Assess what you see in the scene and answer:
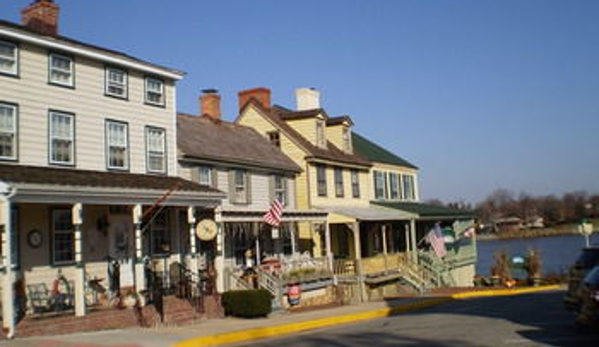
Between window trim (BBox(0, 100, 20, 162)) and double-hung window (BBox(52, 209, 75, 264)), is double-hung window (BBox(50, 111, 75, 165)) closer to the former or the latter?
window trim (BBox(0, 100, 20, 162))

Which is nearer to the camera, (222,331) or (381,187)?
(222,331)

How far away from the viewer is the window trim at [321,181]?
32769 millimetres

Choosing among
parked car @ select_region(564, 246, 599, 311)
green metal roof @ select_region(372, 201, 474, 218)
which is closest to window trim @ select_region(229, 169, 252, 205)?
green metal roof @ select_region(372, 201, 474, 218)

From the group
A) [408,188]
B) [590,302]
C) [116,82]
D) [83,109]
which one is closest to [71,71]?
[83,109]

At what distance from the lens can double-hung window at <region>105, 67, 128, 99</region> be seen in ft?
70.5

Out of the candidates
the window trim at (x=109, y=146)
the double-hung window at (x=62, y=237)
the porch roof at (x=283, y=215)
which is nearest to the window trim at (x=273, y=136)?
the porch roof at (x=283, y=215)

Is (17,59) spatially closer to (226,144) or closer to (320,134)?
(226,144)

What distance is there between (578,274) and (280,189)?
1663 centimetres

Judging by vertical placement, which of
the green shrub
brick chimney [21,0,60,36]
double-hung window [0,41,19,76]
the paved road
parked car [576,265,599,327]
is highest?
brick chimney [21,0,60,36]

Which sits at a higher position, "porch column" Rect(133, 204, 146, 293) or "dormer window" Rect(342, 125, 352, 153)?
"dormer window" Rect(342, 125, 352, 153)

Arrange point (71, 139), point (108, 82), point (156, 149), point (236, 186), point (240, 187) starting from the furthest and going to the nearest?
point (240, 187) < point (236, 186) < point (156, 149) < point (108, 82) < point (71, 139)

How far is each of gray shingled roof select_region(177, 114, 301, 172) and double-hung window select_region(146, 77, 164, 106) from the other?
77.5 inches

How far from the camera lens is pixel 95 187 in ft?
57.5

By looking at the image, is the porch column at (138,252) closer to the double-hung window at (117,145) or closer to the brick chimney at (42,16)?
the double-hung window at (117,145)
